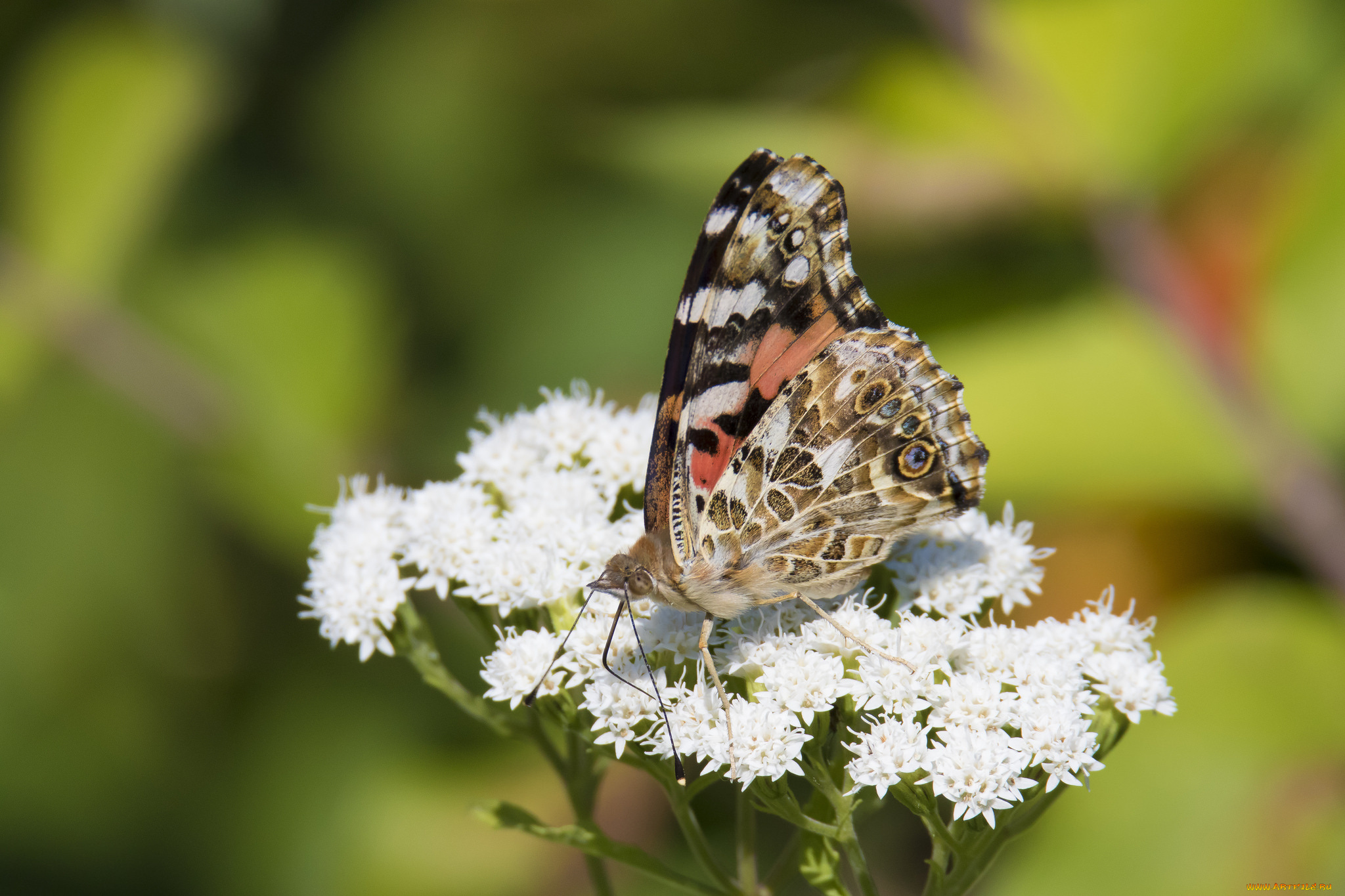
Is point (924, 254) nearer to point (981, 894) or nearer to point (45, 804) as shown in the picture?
point (981, 894)

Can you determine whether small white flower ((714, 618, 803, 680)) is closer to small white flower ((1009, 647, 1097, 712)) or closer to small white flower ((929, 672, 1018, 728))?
small white flower ((929, 672, 1018, 728))

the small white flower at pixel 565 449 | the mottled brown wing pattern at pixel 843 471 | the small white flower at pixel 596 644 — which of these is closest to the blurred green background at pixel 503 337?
the mottled brown wing pattern at pixel 843 471

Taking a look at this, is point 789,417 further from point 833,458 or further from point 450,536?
point 450,536

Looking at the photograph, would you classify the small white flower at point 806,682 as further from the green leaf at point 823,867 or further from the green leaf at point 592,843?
the green leaf at point 592,843

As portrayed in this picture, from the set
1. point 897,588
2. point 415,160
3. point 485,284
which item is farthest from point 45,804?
point 897,588

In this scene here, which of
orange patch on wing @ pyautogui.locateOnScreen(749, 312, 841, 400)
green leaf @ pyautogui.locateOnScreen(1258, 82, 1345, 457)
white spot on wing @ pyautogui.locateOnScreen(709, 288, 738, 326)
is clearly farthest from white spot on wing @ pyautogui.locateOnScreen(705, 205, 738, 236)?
green leaf @ pyautogui.locateOnScreen(1258, 82, 1345, 457)
